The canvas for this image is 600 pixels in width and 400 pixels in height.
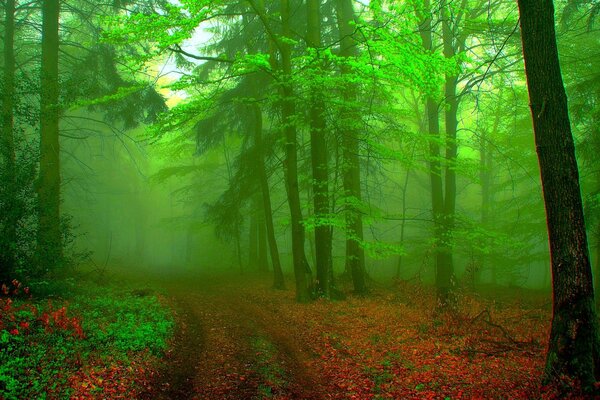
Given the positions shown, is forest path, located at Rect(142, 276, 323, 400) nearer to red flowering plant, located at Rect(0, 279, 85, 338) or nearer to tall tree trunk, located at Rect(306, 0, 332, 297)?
red flowering plant, located at Rect(0, 279, 85, 338)

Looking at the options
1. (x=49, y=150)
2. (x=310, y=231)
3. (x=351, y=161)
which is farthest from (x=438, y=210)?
(x=49, y=150)

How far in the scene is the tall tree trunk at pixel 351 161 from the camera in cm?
1112

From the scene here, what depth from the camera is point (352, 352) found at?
7.46 metres

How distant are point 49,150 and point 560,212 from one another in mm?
13421

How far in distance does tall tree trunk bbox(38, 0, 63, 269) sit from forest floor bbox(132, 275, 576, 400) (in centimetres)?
353

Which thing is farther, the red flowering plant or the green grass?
the red flowering plant

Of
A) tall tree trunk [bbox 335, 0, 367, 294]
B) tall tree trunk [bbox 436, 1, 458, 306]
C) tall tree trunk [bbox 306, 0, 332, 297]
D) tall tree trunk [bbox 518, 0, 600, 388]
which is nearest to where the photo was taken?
tall tree trunk [bbox 518, 0, 600, 388]

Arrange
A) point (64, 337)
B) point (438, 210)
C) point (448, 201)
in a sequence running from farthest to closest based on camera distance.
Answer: point (448, 201)
point (438, 210)
point (64, 337)

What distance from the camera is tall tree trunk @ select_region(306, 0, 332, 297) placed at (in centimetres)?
1134

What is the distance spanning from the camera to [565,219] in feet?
16.1

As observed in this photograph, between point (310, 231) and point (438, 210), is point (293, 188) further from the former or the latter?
point (438, 210)

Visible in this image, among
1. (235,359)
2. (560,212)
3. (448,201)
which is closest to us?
(560,212)

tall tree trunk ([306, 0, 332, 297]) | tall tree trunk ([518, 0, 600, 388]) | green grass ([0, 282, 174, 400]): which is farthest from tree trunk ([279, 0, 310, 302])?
tall tree trunk ([518, 0, 600, 388])

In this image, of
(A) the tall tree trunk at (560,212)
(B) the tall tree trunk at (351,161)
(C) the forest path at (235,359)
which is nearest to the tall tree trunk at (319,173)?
(B) the tall tree trunk at (351,161)
